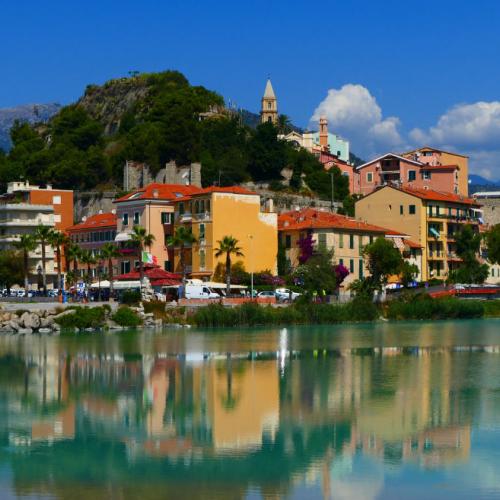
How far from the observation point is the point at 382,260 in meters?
89.9

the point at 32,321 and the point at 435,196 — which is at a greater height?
the point at 435,196

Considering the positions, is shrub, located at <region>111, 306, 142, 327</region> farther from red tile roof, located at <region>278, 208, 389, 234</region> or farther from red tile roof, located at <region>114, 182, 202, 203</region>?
red tile roof, located at <region>278, 208, 389, 234</region>

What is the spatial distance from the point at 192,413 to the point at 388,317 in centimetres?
4997

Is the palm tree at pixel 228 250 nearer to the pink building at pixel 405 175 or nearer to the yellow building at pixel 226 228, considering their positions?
the yellow building at pixel 226 228

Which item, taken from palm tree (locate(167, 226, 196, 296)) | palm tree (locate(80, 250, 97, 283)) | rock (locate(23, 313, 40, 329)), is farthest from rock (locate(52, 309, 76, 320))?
palm tree (locate(80, 250, 97, 283))

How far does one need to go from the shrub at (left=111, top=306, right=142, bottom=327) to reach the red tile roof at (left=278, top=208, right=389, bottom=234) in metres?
21.4

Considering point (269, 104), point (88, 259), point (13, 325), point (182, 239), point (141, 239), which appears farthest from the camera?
point (269, 104)

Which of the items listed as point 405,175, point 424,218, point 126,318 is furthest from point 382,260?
point 405,175

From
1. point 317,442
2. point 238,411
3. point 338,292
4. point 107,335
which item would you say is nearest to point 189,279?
point 338,292

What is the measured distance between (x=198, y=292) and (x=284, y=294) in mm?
6228

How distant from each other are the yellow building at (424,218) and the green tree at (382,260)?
40.6ft

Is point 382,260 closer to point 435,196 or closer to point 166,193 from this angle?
point 435,196

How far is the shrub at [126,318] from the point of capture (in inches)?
2923

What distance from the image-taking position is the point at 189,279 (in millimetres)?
88438
